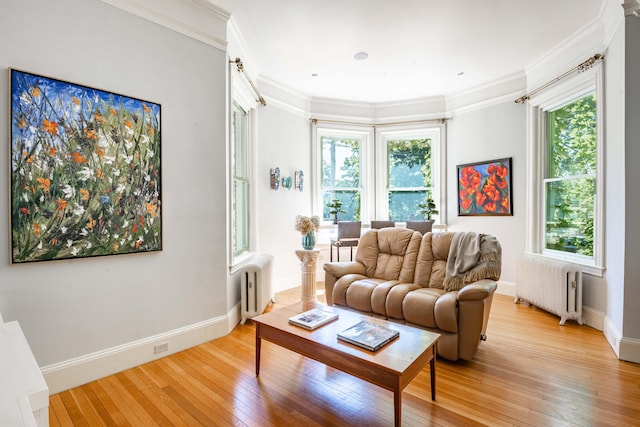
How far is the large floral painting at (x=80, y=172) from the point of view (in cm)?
200

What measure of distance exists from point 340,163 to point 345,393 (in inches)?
159

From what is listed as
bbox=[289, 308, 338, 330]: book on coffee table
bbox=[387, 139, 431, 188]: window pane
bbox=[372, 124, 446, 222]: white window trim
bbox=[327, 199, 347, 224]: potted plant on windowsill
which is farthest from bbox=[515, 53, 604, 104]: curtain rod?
bbox=[289, 308, 338, 330]: book on coffee table

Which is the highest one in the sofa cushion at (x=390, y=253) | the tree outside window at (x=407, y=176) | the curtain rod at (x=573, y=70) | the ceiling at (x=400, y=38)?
the ceiling at (x=400, y=38)

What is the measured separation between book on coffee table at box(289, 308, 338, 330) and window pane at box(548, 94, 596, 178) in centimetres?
329

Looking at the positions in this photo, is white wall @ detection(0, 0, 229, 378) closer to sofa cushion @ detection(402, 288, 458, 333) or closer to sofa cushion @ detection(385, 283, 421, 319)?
sofa cushion @ detection(385, 283, 421, 319)

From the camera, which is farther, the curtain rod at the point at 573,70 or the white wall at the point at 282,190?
the white wall at the point at 282,190

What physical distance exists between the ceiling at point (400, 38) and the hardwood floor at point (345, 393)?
3.09 metres

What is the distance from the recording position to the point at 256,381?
229cm

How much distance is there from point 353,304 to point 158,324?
1728 millimetres

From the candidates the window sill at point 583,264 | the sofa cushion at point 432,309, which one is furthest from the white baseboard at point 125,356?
the window sill at point 583,264

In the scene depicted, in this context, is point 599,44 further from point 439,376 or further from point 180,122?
point 180,122

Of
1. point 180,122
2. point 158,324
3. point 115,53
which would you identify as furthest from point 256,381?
point 115,53

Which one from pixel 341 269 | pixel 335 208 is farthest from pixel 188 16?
pixel 335 208

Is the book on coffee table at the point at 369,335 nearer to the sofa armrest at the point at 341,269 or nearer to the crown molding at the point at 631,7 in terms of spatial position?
the sofa armrest at the point at 341,269
